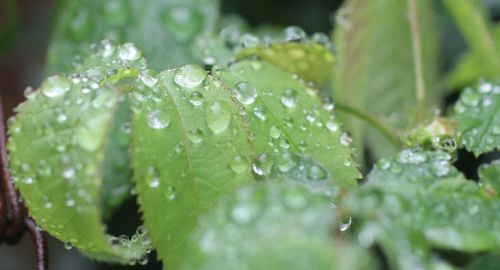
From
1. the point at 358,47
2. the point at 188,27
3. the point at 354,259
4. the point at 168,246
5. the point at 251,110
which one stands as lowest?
the point at 354,259

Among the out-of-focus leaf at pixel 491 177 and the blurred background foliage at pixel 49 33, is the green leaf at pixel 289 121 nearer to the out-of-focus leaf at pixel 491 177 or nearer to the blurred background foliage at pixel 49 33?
the out-of-focus leaf at pixel 491 177

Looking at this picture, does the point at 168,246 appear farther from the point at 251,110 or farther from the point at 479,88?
the point at 479,88

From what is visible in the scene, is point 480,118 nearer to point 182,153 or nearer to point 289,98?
point 289,98

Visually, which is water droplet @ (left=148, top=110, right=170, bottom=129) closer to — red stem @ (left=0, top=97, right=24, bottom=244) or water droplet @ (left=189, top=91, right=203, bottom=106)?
water droplet @ (left=189, top=91, right=203, bottom=106)

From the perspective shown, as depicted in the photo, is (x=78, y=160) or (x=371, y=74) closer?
(x=78, y=160)

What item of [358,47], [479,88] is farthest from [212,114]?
[358,47]

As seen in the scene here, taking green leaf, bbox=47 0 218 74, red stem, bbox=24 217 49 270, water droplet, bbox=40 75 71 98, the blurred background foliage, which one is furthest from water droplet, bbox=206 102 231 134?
the blurred background foliage
